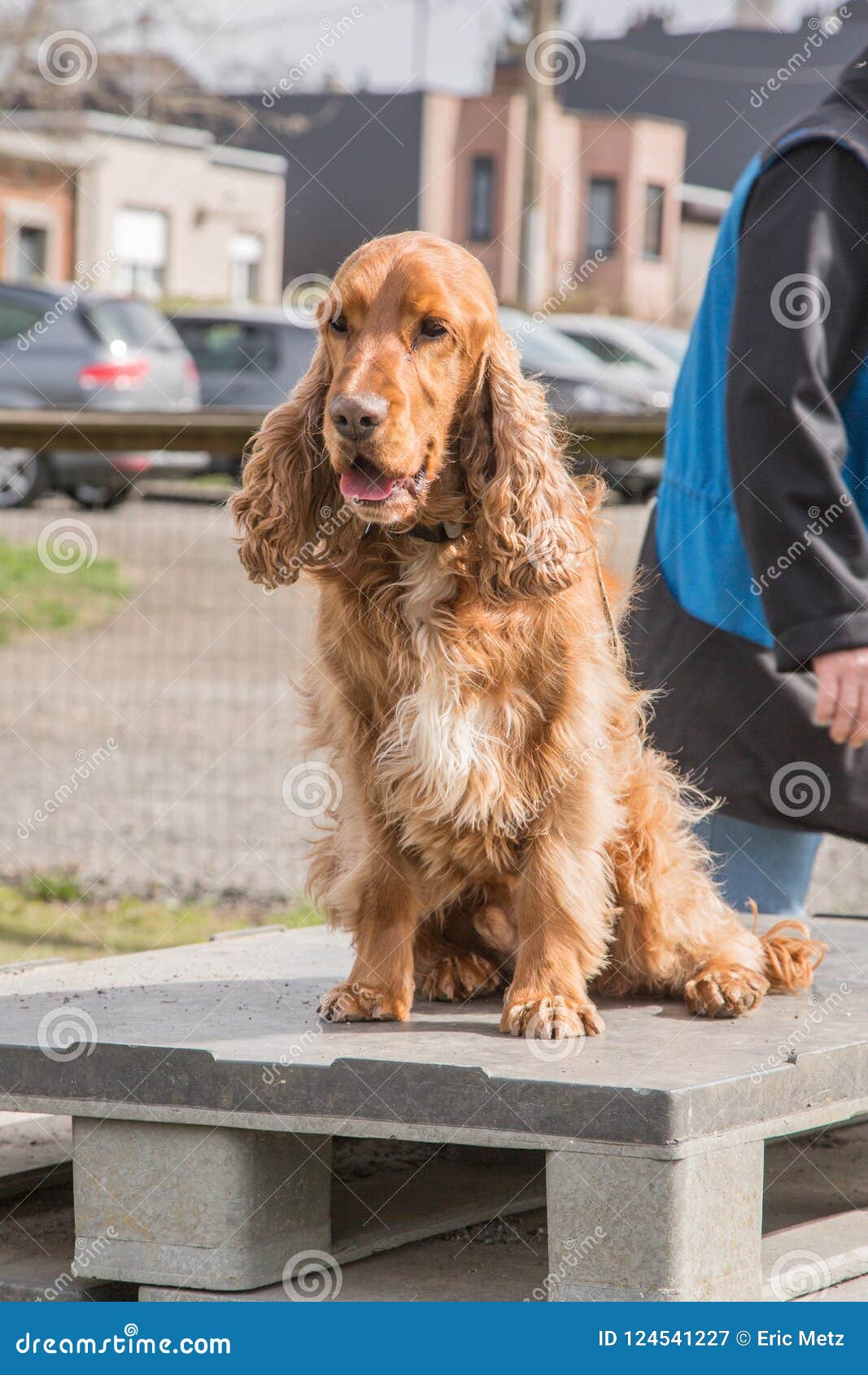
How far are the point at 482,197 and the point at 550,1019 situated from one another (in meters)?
43.8

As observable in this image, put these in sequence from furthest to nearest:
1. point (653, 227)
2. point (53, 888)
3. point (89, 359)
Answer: point (653, 227), point (89, 359), point (53, 888)

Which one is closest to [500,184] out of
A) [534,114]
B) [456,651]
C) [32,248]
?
[32,248]

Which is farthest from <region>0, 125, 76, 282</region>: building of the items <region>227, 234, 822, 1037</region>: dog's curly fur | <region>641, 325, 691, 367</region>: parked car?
<region>227, 234, 822, 1037</region>: dog's curly fur

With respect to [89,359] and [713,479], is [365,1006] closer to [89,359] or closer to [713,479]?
[713,479]

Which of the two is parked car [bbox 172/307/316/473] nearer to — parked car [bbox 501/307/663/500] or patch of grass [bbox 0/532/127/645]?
parked car [bbox 501/307/663/500]

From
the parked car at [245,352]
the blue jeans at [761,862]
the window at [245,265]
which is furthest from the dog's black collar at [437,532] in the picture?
the window at [245,265]

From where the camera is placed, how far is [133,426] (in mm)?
7016

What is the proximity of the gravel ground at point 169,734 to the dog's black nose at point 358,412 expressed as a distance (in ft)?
2.20

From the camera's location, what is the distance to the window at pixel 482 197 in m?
44.3

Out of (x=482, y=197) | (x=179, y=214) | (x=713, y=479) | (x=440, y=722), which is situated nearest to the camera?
(x=440, y=722)

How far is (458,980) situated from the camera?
359cm

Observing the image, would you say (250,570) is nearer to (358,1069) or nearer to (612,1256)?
(358,1069)

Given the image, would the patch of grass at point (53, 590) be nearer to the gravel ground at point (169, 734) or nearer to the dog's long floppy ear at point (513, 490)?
the gravel ground at point (169, 734)

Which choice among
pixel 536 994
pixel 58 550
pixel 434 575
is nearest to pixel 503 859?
pixel 536 994
